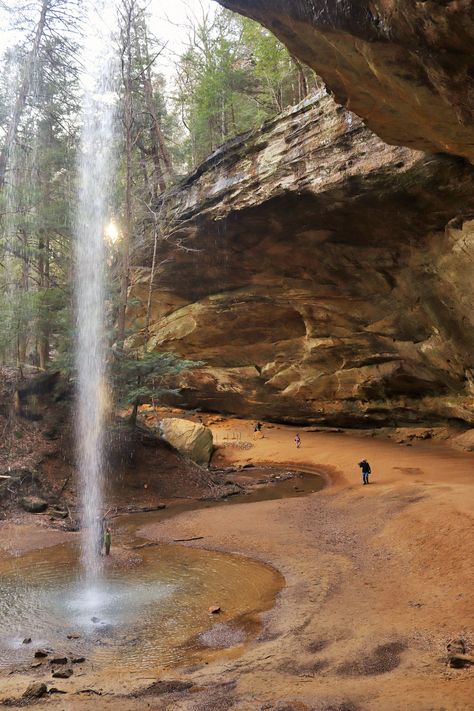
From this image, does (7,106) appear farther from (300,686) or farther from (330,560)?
(300,686)

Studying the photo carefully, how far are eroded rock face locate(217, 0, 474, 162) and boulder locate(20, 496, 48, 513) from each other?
12.9m

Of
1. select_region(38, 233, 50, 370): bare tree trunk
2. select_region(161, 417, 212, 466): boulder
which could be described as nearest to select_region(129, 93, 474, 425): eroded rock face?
select_region(38, 233, 50, 370): bare tree trunk

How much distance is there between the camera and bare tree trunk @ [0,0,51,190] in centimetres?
1734

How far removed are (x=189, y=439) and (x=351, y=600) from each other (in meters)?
14.6

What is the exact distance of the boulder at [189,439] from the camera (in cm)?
2167

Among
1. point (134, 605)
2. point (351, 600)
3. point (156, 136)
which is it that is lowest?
point (351, 600)

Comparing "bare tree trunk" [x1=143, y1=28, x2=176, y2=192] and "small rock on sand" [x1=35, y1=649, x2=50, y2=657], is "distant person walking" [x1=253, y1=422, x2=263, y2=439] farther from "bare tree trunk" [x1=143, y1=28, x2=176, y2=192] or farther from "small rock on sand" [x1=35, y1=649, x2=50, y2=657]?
"small rock on sand" [x1=35, y1=649, x2=50, y2=657]

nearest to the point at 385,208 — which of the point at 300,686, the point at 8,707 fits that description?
the point at 300,686

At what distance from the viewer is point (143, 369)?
17.9 meters

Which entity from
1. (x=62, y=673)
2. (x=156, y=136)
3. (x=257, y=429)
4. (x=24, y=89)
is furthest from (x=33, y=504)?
(x=156, y=136)

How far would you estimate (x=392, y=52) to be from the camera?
620 centimetres

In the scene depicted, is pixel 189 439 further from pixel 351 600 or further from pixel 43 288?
pixel 351 600

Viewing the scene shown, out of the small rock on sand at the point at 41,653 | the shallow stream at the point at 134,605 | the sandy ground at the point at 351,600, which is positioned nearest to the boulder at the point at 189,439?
the sandy ground at the point at 351,600

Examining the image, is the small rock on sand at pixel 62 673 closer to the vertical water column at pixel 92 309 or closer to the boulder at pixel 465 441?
the vertical water column at pixel 92 309
